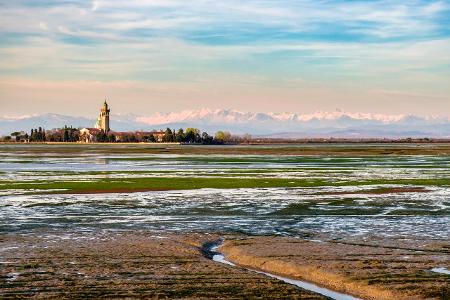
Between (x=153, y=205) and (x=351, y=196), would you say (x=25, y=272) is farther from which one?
(x=351, y=196)

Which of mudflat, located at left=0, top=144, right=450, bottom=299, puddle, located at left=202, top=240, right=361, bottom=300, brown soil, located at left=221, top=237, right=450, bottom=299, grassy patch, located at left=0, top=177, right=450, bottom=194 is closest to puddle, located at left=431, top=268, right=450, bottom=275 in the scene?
mudflat, located at left=0, top=144, right=450, bottom=299

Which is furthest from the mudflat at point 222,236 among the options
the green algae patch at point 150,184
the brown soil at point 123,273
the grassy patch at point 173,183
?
the grassy patch at point 173,183

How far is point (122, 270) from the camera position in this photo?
17797 mm

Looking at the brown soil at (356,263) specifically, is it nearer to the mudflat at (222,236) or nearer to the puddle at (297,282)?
the mudflat at (222,236)

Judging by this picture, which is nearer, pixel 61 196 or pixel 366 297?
pixel 366 297

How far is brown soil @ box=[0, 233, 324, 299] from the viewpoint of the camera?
1537cm

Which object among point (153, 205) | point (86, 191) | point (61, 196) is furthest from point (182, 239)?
point (86, 191)

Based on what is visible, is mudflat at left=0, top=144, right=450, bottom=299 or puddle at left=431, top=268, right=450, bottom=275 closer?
mudflat at left=0, top=144, right=450, bottom=299

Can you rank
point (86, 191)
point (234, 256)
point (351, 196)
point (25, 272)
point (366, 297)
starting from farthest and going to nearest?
point (86, 191) → point (351, 196) → point (234, 256) → point (25, 272) → point (366, 297)

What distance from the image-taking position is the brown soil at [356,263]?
15891 millimetres

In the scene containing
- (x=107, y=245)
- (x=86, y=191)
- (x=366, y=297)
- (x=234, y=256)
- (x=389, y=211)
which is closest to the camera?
(x=366, y=297)

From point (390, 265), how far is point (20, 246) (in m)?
11.2

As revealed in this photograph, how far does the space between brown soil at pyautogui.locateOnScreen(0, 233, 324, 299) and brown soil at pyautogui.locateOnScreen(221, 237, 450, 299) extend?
4.09 ft

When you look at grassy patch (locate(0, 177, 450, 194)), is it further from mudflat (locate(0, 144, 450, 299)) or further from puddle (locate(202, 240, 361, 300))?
puddle (locate(202, 240, 361, 300))
